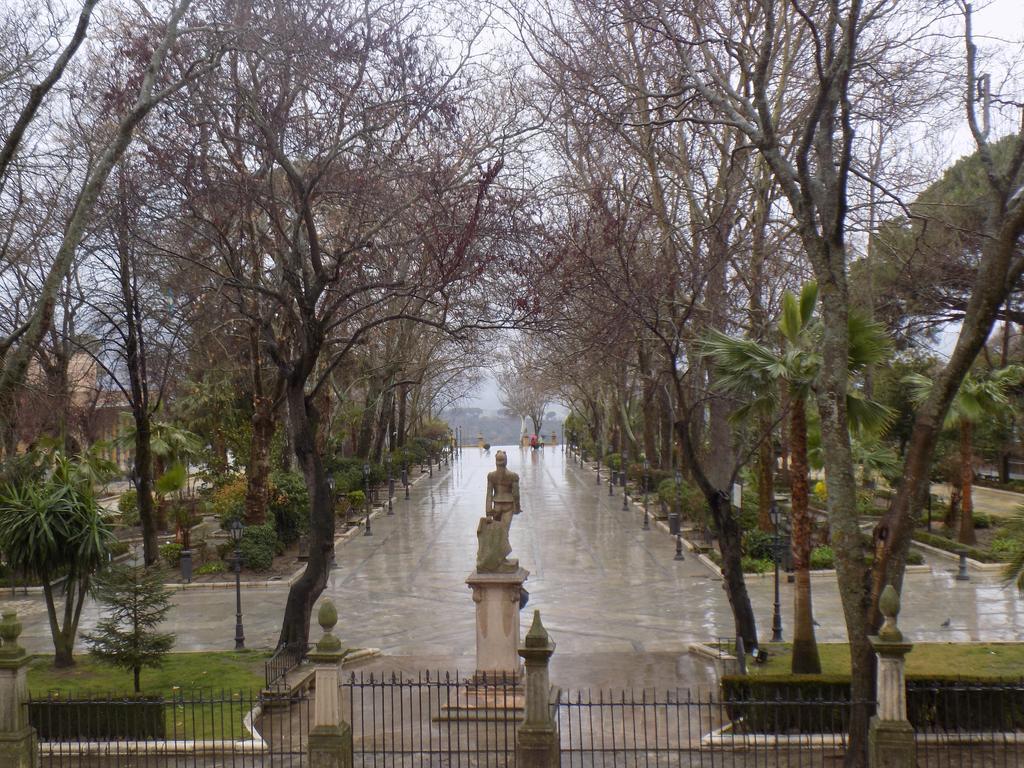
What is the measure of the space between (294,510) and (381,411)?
1738 centimetres

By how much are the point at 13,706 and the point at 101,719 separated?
3.36 ft

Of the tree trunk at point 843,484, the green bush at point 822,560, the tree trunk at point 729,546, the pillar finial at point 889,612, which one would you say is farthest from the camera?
the green bush at point 822,560

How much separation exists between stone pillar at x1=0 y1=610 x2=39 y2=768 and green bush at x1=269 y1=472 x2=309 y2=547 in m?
17.1

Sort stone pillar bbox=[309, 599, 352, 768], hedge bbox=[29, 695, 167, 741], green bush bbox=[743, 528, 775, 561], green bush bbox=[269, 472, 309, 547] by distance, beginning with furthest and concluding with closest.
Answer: green bush bbox=[269, 472, 309, 547] → green bush bbox=[743, 528, 775, 561] → hedge bbox=[29, 695, 167, 741] → stone pillar bbox=[309, 599, 352, 768]

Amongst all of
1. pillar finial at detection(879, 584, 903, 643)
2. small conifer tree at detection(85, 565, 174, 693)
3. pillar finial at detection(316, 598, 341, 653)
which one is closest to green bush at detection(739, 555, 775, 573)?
pillar finial at detection(879, 584, 903, 643)

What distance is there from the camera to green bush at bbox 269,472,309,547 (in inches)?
1128

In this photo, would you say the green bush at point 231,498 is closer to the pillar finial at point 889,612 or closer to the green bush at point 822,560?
the green bush at point 822,560

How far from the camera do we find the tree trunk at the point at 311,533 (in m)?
15.4

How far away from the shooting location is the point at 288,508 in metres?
29.0

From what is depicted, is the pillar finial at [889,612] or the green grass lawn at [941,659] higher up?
the pillar finial at [889,612]

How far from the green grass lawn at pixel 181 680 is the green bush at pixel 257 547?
8015 mm

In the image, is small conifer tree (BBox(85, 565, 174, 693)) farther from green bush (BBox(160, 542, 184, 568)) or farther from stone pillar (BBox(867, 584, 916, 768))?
green bush (BBox(160, 542, 184, 568))

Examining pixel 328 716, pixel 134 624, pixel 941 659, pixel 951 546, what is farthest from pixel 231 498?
pixel 941 659

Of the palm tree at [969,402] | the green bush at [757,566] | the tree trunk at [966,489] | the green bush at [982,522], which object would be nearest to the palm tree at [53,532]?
the green bush at [757,566]
